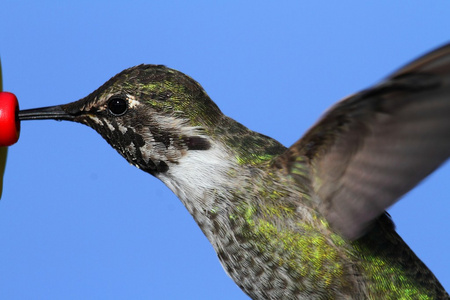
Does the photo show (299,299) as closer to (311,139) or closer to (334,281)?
(334,281)

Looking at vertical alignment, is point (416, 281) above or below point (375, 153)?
below

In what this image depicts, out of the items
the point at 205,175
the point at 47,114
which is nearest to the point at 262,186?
the point at 205,175

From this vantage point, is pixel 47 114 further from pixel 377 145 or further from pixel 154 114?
pixel 377 145

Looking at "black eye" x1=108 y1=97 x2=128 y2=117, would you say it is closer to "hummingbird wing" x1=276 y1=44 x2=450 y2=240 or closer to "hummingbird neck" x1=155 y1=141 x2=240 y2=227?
"hummingbird neck" x1=155 y1=141 x2=240 y2=227

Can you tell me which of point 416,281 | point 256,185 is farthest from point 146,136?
point 416,281

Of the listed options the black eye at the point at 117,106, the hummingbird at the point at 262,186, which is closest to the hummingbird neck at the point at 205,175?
the hummingbird at the point at 262,186

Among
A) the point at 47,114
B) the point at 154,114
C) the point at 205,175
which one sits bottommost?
the point at 205,175

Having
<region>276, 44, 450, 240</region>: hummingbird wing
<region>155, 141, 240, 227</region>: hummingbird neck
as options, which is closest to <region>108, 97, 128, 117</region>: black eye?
<region>155, 141, 240, 227</region>: hummingbird neck

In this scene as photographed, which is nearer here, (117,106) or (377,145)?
(377,145)

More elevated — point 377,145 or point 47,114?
point 47,114
